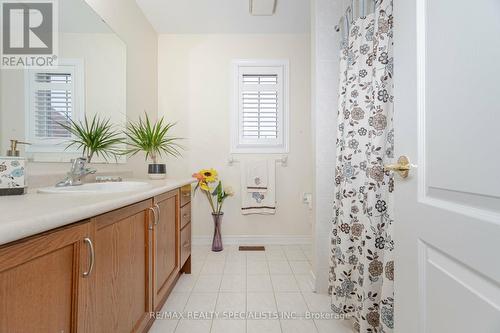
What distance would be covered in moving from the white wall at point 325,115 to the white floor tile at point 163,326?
1.01 metres

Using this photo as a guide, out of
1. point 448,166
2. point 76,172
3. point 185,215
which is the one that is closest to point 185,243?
point 185,215

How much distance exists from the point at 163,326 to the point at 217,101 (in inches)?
86.4

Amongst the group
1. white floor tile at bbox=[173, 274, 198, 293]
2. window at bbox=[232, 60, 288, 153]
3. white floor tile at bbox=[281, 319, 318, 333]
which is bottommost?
white floor tile at bbox=[281, 319, 318, 333]

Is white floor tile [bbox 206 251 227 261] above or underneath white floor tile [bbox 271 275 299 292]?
above

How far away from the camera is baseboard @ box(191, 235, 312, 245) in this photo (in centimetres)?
277

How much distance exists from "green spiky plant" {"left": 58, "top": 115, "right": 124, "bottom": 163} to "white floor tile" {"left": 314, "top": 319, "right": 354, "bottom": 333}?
1.70m

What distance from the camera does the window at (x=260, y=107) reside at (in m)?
2.76

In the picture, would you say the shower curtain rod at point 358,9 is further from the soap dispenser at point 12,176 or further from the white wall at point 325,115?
the soap dispenser at point 12,176

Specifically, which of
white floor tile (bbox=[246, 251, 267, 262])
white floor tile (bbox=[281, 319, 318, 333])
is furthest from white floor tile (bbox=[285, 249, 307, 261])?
white floor tile (bbox=[281, 319, 318, 333])

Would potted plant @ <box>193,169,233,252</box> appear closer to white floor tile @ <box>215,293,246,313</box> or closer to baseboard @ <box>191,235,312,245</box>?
baseboard @ <box>191,235,312,245</box>

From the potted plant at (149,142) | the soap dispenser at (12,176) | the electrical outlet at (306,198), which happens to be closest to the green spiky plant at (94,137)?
the potted plant at (149,142)

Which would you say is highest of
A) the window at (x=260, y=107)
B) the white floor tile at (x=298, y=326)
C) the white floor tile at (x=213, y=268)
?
the window at (x=260, y=107)

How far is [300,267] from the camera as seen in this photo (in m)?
2.20

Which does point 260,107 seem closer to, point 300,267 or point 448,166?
point 300,267
